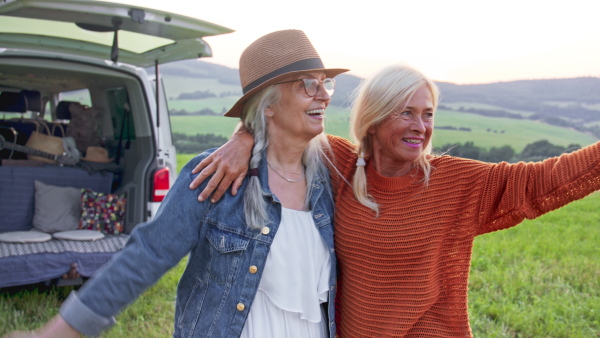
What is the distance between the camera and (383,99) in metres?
2.10

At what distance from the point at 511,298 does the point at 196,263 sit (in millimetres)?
3501

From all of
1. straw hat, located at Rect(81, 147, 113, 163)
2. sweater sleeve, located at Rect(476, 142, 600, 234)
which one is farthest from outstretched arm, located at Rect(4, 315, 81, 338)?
straw hat, located at Rect(81, 147, 113, 163)

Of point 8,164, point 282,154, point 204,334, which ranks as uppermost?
point 282,154

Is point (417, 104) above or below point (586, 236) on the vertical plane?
above

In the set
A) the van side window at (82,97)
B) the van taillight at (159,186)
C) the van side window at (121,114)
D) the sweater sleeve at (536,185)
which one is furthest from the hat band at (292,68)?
the van side window at (82,97)

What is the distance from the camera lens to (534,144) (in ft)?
52.1

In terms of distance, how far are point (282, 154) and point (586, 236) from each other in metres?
6.55

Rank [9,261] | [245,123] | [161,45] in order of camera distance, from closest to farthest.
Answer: [245,123] < [9,261] < [161,45]

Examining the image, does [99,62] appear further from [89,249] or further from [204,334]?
[204,334]

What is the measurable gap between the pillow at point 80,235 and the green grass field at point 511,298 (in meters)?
0.49

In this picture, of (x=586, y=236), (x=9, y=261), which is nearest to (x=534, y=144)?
(x=586, y=236)

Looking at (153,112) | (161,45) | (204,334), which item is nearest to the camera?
(204,334)

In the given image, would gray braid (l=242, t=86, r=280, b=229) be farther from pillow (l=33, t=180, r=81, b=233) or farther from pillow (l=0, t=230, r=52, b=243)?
pillow (l=33, t=180, r=81, b=233)

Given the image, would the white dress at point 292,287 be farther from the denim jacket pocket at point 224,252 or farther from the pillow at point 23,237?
the pillow at point 23,237
